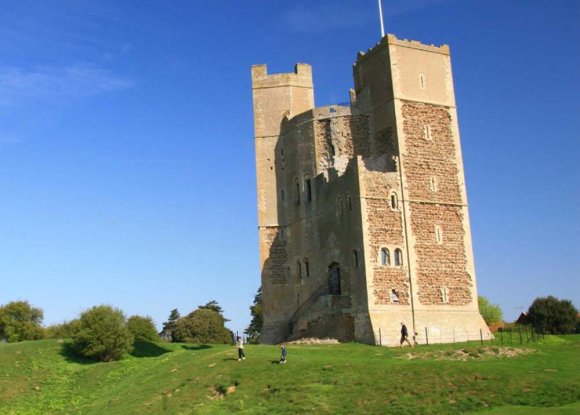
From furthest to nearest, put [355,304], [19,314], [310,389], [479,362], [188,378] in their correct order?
[19,314] → [355,304] → [188,378] → [479,362] → [310,389]

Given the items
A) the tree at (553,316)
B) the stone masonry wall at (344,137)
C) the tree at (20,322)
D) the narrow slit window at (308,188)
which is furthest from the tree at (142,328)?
the tree at (553,316)

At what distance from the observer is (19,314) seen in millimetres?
70500

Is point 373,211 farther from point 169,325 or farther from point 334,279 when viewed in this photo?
point 169,325

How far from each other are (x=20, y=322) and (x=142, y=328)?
19.5m

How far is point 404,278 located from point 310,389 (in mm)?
13428

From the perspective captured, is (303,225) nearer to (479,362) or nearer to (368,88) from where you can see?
(368,88)

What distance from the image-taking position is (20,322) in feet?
227

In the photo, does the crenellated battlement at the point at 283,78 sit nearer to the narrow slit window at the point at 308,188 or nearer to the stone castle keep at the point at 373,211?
the stone castle keep at the point at 373,211

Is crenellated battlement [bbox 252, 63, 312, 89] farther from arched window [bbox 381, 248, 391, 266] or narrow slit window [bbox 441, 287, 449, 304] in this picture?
narrow slit window [bbox 441, 287, 449, 304]

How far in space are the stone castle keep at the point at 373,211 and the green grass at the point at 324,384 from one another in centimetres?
416

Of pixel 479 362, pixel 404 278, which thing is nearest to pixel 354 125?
pixel 404 278

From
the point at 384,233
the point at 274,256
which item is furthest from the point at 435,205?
the point at 274,256

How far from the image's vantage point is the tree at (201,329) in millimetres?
66825

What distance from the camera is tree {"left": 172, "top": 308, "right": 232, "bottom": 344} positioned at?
6682cm
